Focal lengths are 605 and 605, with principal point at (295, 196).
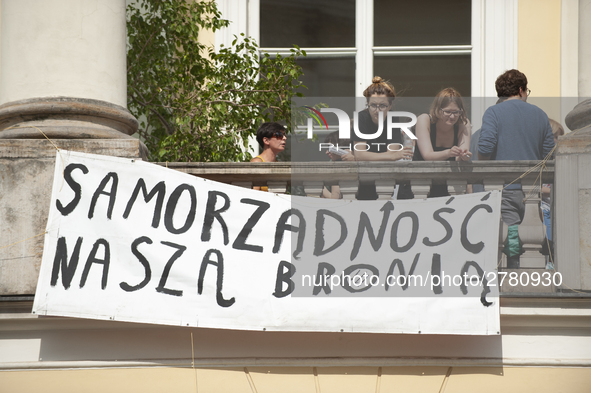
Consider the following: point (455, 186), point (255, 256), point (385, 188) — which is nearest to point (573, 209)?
point (455, 186)

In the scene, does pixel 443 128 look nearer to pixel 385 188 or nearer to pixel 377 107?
pixel 377 107

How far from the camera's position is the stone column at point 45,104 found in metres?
4.12

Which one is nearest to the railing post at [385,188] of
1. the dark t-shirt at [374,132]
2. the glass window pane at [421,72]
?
the dark t-shirt at [374,132]

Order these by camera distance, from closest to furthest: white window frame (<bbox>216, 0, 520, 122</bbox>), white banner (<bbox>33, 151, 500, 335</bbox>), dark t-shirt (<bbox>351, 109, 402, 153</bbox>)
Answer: white banner (<bbox>33, 151, 500, 335</bbox>), dark t-shirt (<bbox>351, 109, 402, 153</bbox>), white window frame (<bbox>216, 0, 520, 122</bbox>)

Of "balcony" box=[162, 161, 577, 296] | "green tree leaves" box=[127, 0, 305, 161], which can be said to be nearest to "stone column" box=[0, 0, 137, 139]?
"balcony" box=[162, 161, 577, 296]

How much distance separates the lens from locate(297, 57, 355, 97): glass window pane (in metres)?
7.24

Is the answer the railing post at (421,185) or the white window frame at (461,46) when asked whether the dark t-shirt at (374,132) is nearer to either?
the railing post at (421,185)

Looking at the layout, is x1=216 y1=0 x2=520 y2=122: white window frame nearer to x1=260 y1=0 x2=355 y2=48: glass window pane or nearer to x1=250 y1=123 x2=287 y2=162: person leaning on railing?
x1=260 y1=0 x2=355 y2=48: glass window pane

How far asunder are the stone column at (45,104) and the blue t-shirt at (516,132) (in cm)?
249

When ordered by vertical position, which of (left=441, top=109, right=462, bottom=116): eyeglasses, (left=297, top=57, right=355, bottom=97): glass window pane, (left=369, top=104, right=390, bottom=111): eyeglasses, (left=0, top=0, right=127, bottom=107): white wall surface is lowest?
(left=441, top=109, right=462, bottom=116): eyeglasses

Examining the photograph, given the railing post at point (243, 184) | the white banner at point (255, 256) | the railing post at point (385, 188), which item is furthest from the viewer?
the railing post at point (243, 184)

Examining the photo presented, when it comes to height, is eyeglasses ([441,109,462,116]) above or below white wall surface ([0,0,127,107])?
below

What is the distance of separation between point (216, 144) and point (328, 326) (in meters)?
2.60

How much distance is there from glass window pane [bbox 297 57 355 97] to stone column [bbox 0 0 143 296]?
306 cm
